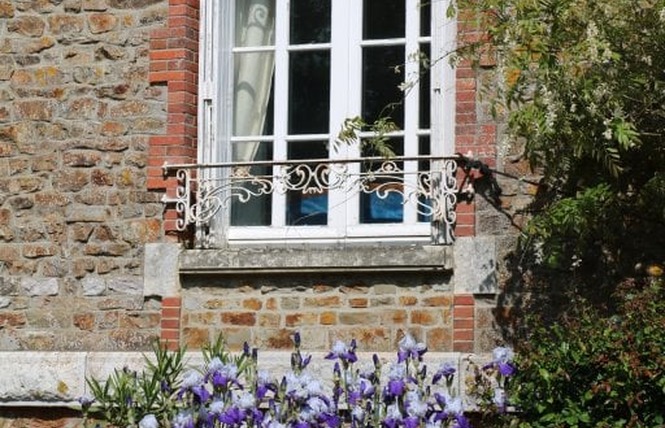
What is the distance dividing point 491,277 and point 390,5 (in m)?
1.93

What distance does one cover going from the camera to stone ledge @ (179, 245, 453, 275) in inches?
337

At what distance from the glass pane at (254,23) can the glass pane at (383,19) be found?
66cm

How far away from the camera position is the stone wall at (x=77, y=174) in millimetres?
9211

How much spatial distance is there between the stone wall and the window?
46 centimetres

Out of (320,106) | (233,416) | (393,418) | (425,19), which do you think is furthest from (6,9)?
(393,418)

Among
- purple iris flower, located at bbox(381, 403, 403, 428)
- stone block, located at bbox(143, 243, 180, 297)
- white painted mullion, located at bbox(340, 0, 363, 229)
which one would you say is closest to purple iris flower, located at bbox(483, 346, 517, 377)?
purple iris flower, located at bbox(381, 403, 403, 428)

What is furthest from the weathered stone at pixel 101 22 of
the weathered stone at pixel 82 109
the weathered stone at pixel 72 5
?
the weathered stone at pixel 82 109

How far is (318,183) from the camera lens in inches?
349

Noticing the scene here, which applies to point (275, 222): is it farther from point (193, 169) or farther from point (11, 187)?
point (11, 187)

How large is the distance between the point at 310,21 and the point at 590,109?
2.55 meters

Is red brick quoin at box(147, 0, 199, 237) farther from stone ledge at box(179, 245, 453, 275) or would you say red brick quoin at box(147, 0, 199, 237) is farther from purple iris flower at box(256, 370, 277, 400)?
→ purple iris flower at box(256, 370, 277, 400)

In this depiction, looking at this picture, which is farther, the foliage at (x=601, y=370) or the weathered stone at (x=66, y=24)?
the weathered stone at (x=66, y=24)

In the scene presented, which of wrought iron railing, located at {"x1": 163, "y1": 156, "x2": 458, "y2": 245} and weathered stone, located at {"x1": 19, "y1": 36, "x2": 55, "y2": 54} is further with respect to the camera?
weathered stone, located at {"x1": 19, "y1": 36, "x2": 55, "y2": 54}

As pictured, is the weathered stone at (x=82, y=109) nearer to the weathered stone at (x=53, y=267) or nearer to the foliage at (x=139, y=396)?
the weathered stone at (x=53, y=267)
